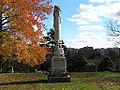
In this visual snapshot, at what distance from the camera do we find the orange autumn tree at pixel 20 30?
26078mm

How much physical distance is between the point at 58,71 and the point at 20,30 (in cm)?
445

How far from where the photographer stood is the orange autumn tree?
1027 inches

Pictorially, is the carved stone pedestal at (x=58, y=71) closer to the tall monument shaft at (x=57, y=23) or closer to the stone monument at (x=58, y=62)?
the stone monument at (x=58, y=62)

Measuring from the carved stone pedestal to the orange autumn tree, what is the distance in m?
2.97

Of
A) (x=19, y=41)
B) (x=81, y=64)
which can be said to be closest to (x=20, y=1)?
(x=19, y=41)

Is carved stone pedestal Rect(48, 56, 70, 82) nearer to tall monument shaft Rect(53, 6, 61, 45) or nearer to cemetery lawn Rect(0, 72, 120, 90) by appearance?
cemetery lawn Rect(0, 72, 120, 90)

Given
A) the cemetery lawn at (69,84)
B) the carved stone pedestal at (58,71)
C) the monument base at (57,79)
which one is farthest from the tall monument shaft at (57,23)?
the cemetery lawn at (69,84)

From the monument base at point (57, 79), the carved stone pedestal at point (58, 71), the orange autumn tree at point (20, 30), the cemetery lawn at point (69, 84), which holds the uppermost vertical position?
the orange autumn tree at point (20, 30)

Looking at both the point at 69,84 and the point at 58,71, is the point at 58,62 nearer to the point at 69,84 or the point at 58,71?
the point at 58,71

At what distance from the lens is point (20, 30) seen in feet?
85.8

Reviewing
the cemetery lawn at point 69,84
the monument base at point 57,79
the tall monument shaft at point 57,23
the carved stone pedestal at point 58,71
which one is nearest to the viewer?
the cemetery lawn at point 69,84

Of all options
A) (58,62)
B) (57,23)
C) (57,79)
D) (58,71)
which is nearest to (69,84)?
(57,79)

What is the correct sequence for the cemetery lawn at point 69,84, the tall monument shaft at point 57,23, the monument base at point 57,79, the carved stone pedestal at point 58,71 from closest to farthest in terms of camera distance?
the cemetery lawn at point 69,84 < the monument base at point 57,79 < the carved stone pedestal at point 58,71 < the tall monument shaft at point 57,23

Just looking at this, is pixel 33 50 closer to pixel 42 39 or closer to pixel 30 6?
pixel 42 39
